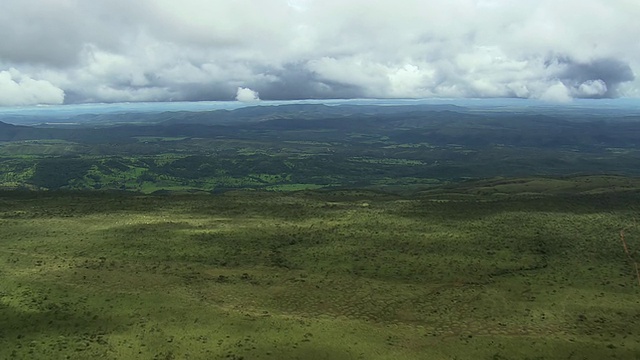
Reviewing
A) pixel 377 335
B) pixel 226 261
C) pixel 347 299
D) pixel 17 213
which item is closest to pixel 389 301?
pixel 347 299

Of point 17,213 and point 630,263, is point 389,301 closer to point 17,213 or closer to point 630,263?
point 630,263

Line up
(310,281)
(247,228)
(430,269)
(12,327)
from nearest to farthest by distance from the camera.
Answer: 1. (12,327)
2. (310,281)
3. (430,269)
4. (247,228)

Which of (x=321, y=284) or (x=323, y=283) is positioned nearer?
(x=321, y=284)

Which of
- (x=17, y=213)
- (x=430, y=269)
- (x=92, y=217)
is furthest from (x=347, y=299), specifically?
(x=17, y=213)

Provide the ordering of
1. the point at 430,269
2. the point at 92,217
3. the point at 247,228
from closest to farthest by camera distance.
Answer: the point at 430,269, the point at 247,228, the point at 92,217

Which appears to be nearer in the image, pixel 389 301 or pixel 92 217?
pixel 389 301

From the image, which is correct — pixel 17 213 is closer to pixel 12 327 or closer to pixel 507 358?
pixel 12 327

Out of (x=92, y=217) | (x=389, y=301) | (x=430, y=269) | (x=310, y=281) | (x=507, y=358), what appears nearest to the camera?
(x=507, y=358)
